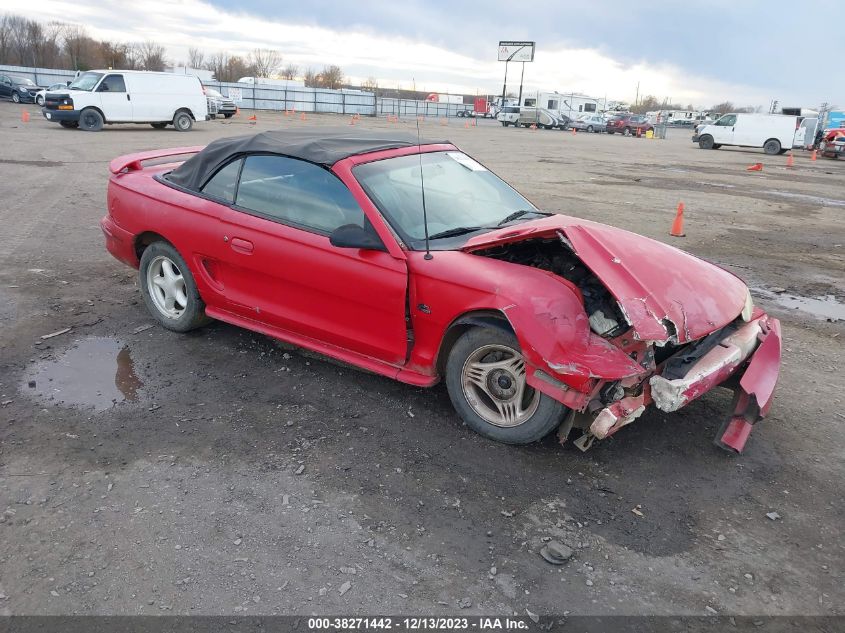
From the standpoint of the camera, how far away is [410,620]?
2408 mm

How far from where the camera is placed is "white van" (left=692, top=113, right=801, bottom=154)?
105 feet

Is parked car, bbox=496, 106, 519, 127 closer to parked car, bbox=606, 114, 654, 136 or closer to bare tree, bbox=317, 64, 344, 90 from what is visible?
parked car, bbox=606, 114, 654, 136

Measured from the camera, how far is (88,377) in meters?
4.30

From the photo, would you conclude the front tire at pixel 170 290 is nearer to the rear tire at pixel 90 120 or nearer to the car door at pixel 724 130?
the rear tire at pixel 90 120

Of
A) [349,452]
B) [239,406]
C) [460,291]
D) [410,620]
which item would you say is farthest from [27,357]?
[410,620]

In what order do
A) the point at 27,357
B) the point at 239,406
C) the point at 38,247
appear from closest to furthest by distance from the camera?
the point at 239,406
the point at 27,357
the point at 38,247

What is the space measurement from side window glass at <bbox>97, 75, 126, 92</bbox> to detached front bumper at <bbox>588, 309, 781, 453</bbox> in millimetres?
23453

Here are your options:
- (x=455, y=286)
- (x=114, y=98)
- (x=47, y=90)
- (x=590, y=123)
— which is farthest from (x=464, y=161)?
(x=590, y=123)

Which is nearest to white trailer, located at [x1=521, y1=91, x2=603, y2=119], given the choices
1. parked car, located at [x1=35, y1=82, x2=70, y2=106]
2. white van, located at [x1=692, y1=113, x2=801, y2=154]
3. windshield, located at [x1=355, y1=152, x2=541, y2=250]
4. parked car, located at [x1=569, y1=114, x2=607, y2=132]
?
parked car, located at [x1=569, y1=114, x2=607, y2=132]

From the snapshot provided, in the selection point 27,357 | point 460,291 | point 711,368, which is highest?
point 460,291

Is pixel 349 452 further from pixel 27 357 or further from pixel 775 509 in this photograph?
pixel 27 357

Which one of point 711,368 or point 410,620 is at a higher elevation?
point 711,368

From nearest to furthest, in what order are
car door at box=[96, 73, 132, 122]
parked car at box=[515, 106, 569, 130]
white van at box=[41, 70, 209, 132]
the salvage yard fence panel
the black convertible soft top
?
the black convertible soft top < white van at box=[41, 70, 209, 132] < car door at box=[96, 73, 132, 122] < the salvage yard fence panel < parked car at box=[515, 106, 569, 130]

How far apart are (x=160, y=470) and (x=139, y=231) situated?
2.39 m
